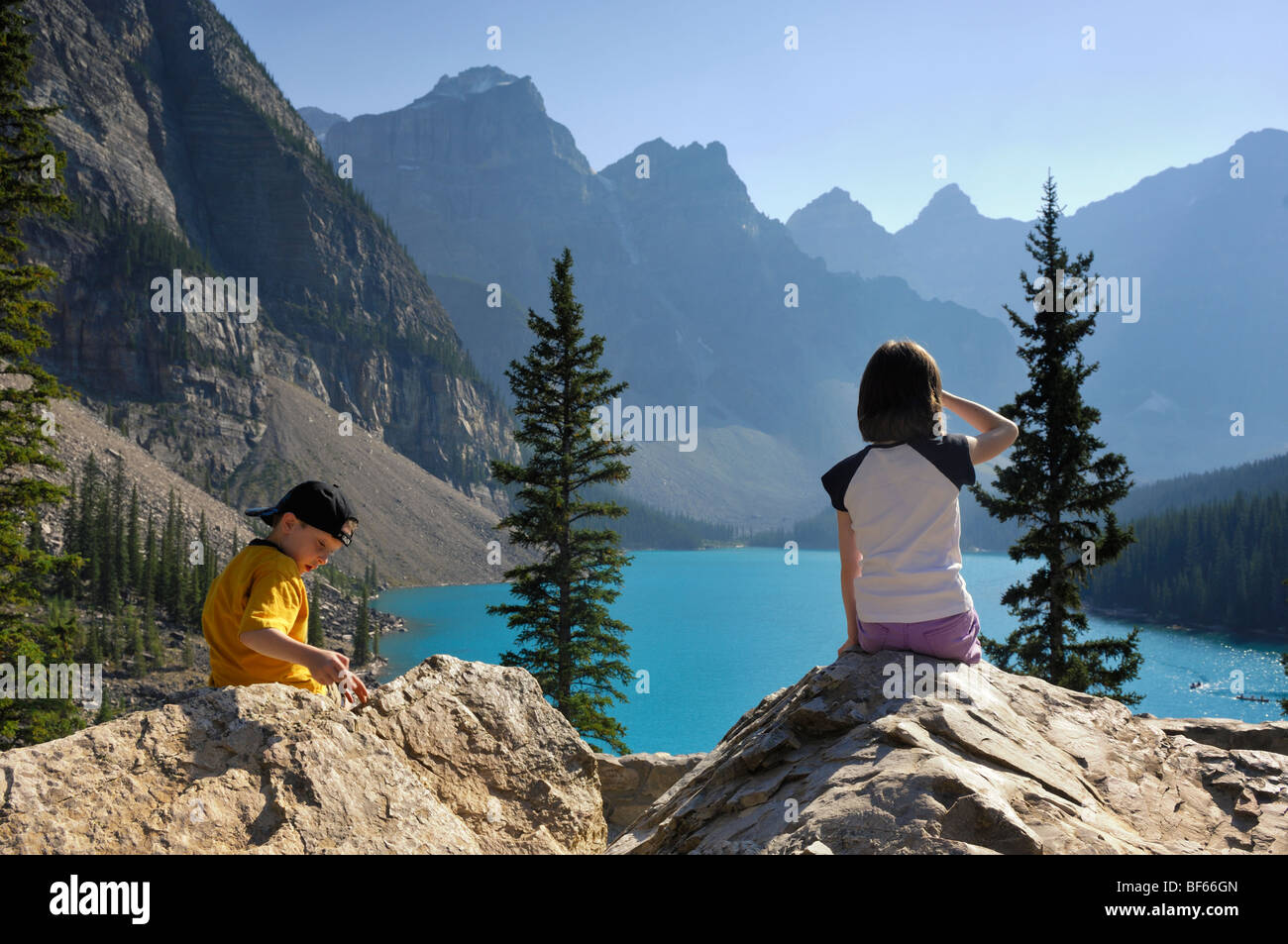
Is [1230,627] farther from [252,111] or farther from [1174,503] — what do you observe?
[252,111]

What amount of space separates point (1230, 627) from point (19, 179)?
343 ft

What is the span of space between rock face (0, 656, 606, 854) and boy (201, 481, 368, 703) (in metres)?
0.22

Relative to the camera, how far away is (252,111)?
162 meters

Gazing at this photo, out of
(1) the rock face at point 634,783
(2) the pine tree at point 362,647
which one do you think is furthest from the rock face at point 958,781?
(2) the pine tree at point 362,647

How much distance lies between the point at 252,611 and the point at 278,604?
12 centimetres

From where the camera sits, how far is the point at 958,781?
2979mm

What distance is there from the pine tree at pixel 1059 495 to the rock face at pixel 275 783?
1605cm

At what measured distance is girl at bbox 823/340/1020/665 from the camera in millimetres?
3699

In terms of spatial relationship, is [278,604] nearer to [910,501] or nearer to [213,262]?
[910,501]

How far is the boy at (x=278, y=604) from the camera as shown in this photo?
368cm

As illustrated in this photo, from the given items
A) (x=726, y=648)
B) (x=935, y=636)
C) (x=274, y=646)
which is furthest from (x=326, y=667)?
(x=726, y=648)

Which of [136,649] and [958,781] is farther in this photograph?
[136,649]

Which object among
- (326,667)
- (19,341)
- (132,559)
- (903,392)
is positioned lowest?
(132,559)
